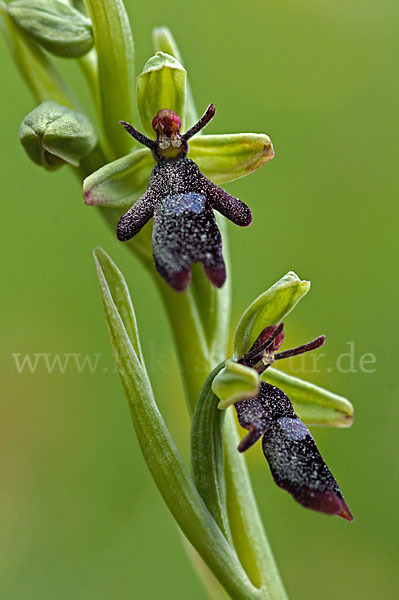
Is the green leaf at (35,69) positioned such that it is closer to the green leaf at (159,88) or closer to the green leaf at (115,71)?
the green leaf at (115,71)

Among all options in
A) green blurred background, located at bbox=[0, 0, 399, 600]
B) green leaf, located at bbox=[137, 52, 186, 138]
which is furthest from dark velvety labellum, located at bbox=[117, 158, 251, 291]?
green blurred background, located at bbox=[0, 0, 399, 600]

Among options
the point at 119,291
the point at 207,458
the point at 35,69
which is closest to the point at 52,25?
the point at 35,69

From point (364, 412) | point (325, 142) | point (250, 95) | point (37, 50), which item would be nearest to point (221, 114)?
point (250, 95)

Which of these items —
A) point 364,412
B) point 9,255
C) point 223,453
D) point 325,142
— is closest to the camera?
point 223,453

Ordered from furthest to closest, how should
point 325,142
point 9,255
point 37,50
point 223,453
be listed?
1. point 325,142
2. point 9,255
3. point 37,50
4. point 223,453

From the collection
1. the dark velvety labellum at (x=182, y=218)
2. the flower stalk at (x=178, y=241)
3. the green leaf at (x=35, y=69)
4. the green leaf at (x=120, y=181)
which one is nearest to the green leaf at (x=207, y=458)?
the flower stalk at (x=178, y=241)

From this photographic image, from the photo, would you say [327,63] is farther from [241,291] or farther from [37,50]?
[37,50]

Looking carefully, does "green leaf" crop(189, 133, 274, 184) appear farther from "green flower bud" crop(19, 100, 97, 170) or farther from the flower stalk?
"green flower bud" crop(19, 100, 97, 170)
